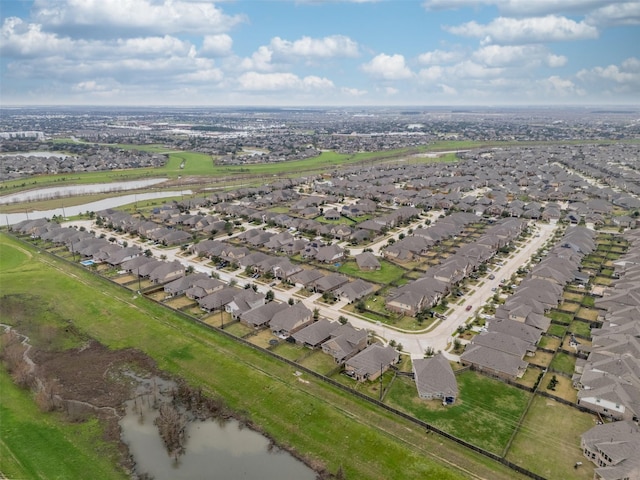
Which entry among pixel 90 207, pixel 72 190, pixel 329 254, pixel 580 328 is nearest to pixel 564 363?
pixel 580 328

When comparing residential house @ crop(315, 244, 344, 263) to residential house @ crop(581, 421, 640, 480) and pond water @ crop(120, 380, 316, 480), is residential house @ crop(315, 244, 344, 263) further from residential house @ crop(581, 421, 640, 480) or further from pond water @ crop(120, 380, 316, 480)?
residential house @ crop(581, 421, 640, 480)

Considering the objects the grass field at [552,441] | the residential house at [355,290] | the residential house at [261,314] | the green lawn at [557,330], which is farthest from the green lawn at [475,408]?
the residential house at [261,314]

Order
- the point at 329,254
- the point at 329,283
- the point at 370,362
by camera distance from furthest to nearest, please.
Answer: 1. the point at 329,254
2. the point at 329,283
3. the point at 370,362

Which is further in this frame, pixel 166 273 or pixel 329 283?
pixel 166 273

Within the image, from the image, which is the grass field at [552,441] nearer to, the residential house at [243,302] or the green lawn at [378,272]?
the green lawn at [378,272]

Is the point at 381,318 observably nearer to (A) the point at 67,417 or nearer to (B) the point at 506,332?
(B) the point at 506,332

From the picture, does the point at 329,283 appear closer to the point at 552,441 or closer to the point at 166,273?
the point at 166,273
